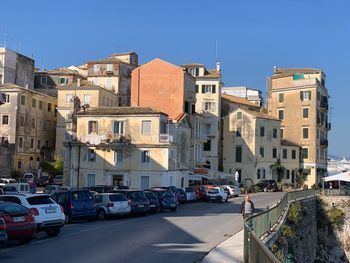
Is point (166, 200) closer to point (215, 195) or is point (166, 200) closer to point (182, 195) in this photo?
point (182, 195)

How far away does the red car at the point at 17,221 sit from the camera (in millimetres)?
17969

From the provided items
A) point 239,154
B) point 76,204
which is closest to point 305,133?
point 239,154

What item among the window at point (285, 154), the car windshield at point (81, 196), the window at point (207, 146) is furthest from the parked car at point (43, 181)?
the car windshield at point (81, 196)

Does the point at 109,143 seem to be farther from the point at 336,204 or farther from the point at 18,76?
the point at 18,76

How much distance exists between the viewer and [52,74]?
92.2 metres

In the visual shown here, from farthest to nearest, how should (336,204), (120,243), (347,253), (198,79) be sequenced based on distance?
(198,79), (336,204), (347,253), (120,243)

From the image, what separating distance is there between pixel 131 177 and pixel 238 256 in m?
39.2

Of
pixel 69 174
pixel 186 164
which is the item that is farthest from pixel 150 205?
pixel 186 164

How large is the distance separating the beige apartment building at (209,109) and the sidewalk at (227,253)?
55.7m

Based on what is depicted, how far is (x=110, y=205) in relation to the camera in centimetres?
3027

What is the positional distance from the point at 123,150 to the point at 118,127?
252 centimetres

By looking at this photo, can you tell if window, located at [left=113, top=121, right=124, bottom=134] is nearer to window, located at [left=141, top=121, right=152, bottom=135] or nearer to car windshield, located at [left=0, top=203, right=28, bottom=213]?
window, located at [left=141, top=121, right=152, bottom=135]

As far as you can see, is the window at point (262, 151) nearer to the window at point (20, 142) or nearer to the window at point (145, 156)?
the window at point (145, 156)

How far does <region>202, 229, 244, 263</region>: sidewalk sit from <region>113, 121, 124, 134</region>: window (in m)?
36.7
